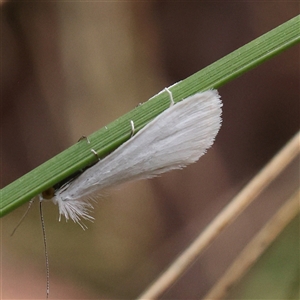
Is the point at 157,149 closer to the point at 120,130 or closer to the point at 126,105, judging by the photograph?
the point at 120,130

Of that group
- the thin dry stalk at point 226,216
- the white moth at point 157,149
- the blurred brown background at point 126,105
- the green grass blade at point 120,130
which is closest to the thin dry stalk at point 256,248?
the thin dry stalk at point 226,216

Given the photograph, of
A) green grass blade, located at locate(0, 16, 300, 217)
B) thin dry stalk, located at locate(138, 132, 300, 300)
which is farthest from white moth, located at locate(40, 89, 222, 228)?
thin dry stalk, located at locate(138, 132, 300, 300)

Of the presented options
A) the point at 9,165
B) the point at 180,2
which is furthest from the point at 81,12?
the point at 9,165

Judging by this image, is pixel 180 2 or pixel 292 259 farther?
pixel 180 2

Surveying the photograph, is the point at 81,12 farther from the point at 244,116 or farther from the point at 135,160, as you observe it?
the point at 135,160

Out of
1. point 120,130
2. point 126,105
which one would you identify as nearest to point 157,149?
point 120,130

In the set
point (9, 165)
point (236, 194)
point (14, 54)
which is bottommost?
point (236, 194)

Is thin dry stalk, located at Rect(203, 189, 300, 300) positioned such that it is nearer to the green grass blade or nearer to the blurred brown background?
the blurred brown background
